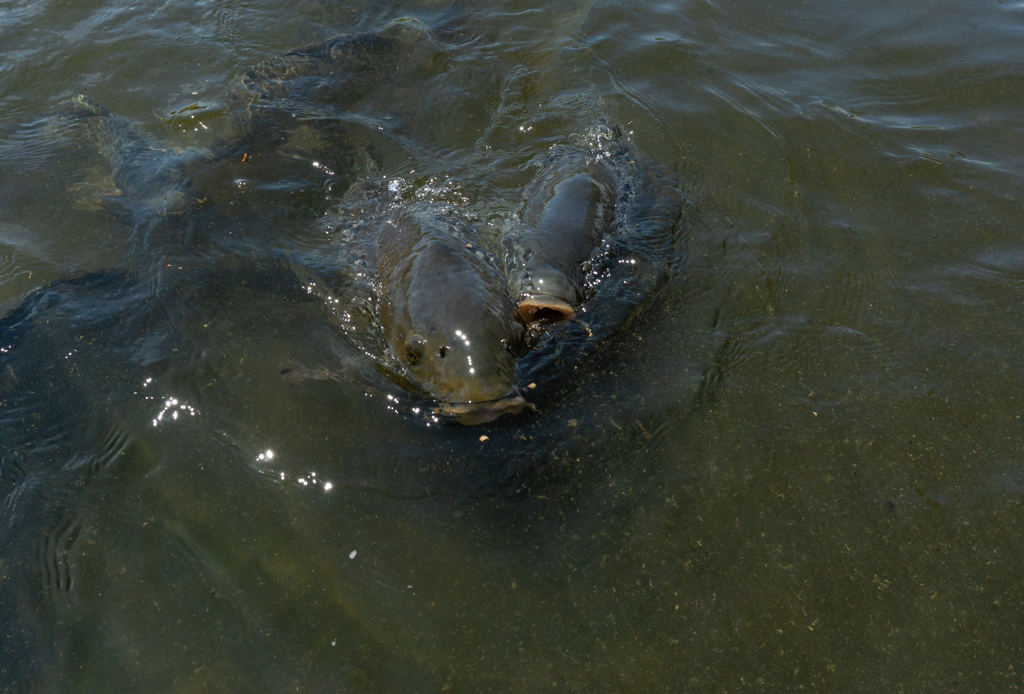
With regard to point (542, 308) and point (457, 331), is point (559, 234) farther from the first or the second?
point (457, 331)

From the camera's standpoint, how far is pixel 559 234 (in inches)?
182

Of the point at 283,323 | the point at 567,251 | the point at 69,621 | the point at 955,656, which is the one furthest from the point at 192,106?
the point at 955,656

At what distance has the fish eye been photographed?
148 inches

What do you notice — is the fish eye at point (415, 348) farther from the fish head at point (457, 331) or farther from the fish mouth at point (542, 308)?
the fish mouth at point (542, 308)

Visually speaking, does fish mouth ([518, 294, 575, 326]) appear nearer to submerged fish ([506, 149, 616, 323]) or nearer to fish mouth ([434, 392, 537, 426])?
submerged fish ([506, 149, 616, 323])

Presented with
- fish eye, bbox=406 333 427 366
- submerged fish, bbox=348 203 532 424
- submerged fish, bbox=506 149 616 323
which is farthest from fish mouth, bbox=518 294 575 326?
fish eye, bbox=406 333 427 366

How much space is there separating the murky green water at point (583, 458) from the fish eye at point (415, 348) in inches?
14.1

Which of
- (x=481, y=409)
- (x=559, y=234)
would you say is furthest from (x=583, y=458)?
(x=559, y=234)

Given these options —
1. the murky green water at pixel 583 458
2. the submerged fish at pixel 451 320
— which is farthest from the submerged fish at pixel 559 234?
the murky green water at pixel 583 458

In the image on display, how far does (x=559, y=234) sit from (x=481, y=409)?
167 centimetres

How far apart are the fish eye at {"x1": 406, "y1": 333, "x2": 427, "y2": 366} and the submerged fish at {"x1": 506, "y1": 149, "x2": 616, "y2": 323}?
29.8 inches

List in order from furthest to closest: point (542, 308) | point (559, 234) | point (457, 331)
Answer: point (559, 234) → point (542, 308) → point (457, 331)

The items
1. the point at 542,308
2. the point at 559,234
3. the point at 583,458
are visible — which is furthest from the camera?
the point at 559,234

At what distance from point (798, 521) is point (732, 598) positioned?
55 centimetres
